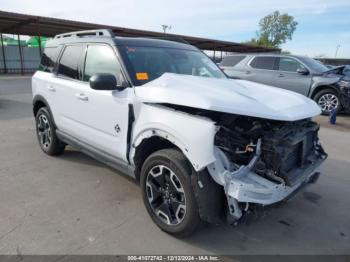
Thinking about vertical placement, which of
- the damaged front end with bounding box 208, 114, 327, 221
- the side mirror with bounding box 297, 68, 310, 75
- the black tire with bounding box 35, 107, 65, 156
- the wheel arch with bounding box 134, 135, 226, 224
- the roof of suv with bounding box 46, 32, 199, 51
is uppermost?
the roof of suv with bounding box 46, 32, 199, 51

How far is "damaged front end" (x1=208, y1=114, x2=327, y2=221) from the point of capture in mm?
2338

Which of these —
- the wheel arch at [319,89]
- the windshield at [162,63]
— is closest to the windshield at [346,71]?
the wheel arch at [319,89]

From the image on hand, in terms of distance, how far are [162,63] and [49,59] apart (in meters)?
2.28

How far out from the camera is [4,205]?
340cm

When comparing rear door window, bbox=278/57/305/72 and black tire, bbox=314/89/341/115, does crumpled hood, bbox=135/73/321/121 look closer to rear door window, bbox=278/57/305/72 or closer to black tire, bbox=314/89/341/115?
black tire, bbox=314/89/341/115

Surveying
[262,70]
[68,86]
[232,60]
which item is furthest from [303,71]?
[68,86]

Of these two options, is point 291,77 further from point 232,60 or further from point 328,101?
point 232,60

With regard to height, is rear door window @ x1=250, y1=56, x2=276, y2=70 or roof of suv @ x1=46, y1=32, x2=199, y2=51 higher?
roof of suv @ x1=46, y1=32, x2=199, y2=51

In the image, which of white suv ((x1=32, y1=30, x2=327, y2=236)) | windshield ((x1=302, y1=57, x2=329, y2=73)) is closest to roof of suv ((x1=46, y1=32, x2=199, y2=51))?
white suv ((x1=32, y1=30, x2=327, y2=236))

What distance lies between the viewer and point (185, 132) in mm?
2508

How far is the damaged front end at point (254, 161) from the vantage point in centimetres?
234

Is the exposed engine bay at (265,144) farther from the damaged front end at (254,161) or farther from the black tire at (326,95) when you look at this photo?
the black tire at (326,95)

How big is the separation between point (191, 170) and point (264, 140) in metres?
0.66

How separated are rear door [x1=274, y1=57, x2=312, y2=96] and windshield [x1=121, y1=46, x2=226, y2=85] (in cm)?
605
